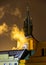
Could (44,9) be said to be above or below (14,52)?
above

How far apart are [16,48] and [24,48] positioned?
0.33 meters

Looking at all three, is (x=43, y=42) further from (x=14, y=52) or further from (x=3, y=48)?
(x=3, y=48)

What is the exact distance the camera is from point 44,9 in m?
4.49

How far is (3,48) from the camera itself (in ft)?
15.5

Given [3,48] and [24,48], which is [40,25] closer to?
[24,48]

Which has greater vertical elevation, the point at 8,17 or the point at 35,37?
the point at 8,17

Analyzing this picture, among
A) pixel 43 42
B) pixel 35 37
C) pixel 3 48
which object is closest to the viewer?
pixel 43 42

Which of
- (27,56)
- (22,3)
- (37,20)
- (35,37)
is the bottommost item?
(27,56)

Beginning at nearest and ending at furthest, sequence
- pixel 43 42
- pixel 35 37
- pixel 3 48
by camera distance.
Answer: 1. pixel 43 42
2. pixel 35 37
3. pixel 3 48

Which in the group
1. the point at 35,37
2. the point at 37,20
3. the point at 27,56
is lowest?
the point at 27,56

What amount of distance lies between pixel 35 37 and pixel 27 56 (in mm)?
432

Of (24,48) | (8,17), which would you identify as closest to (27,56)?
(24,48)

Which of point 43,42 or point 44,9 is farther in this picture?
point 44,9

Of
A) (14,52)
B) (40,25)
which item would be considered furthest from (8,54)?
(40,25)
